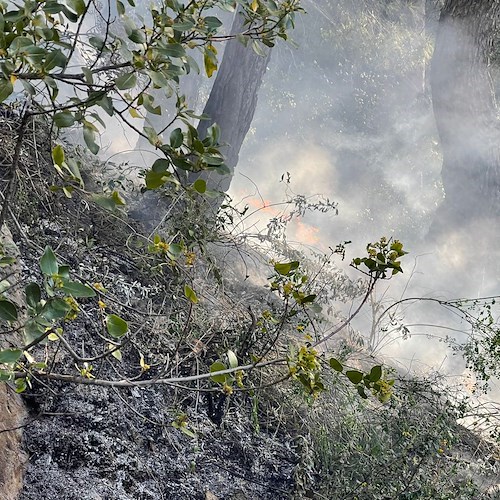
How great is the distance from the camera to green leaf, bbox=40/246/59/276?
96 cm

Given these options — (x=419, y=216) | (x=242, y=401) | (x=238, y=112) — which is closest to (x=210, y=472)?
(x=242, y=401)

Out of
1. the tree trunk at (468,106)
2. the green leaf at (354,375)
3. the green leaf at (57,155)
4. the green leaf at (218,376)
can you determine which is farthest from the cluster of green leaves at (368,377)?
the tree trunk at (468,106)

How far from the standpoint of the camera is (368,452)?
8.14 ft

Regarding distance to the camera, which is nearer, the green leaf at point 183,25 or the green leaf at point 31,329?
the green leaf at point 31,329

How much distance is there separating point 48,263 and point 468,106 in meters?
7.30

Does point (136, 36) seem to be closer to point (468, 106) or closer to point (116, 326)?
point (116, 326)

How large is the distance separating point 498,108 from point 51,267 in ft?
25.7

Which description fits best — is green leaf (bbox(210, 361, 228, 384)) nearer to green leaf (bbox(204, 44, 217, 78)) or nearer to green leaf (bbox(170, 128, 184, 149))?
green leaf (bbox(170, 128, 184, 149))

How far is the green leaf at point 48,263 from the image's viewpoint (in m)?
→ 0.96

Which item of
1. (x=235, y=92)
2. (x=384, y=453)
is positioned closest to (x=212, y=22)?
(x=384, y=453)

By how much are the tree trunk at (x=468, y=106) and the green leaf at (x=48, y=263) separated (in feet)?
22.9

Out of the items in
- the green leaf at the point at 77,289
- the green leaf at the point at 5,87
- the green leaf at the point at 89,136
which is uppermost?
the green leaf at the point at 89,136

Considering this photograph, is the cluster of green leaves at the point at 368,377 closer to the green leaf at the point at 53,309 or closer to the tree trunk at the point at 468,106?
the green leaf at the point at 53,309

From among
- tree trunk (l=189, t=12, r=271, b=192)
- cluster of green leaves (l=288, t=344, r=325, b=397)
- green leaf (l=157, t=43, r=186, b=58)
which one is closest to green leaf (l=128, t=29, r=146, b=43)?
green leaf (l=157, t=43, r=186, b=58)
